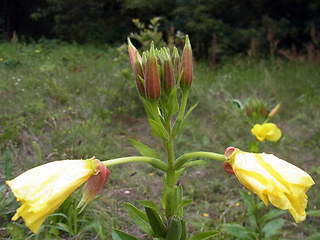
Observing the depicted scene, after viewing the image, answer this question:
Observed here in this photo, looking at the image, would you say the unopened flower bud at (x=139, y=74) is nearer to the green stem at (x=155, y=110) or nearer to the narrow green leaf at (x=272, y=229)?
the green stem at (x=155, y=110)

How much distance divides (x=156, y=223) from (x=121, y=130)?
5.83 feet

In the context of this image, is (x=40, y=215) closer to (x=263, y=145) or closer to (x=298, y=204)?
(x=298, y=204)

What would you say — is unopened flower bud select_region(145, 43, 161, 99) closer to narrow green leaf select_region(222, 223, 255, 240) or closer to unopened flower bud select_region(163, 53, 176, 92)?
unopened flower bud select_region(163, 53, 176, 92)

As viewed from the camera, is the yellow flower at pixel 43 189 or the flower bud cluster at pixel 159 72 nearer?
the yellow flower at pixel 43 189

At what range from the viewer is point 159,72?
897mm

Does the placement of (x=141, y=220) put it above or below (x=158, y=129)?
below

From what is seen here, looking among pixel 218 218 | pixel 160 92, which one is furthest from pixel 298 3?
pixel 160 92

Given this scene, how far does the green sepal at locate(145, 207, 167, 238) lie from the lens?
91 cm

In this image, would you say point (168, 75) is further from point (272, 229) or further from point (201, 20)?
point (201, 20)

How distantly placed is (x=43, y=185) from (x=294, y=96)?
3.57 metres

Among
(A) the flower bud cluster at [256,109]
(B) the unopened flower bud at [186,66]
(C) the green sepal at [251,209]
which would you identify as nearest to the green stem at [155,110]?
(B) the unopened flower bud at [186,66]

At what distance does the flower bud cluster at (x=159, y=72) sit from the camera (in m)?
0.82

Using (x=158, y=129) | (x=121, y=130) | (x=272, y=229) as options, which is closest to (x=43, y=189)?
(x=158, y=129)

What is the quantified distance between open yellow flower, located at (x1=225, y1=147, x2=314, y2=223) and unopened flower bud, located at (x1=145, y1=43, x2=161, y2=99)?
292 mm
